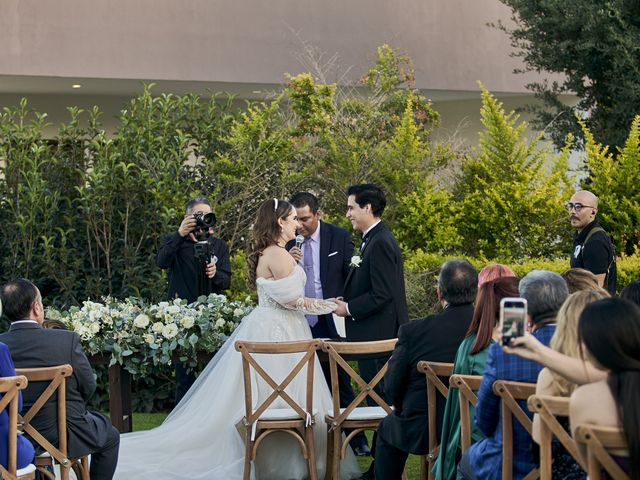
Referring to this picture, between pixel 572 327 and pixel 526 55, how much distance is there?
12013mm

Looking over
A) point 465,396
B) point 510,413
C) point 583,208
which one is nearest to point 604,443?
point 510,413

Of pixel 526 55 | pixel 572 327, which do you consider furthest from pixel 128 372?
pixel 526 55

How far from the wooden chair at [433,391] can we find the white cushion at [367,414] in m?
0.86

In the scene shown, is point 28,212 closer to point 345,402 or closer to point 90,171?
point 90,171

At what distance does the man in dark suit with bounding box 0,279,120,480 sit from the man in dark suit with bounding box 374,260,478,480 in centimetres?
167

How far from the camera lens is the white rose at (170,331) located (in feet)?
26.0

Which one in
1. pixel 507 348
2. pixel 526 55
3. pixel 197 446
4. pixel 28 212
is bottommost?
pixel 197 446

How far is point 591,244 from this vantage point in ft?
30.8

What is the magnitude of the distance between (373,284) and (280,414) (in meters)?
1.30

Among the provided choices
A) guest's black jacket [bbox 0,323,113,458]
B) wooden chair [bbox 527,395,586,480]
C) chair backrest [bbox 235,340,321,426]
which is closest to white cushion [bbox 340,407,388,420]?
chair backrest [bbox 235,340,321,426]

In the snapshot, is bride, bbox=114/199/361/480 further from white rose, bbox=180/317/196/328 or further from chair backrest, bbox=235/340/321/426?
chair backrest, bbox=235/340/321/426

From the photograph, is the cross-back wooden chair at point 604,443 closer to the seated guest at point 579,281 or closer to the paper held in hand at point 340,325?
the seated guest at point 579,281

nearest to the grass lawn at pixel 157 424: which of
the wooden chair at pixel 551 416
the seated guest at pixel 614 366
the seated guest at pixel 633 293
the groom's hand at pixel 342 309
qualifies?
the groom's hand at pixel 342 309

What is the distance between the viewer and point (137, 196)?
36.9 ft
